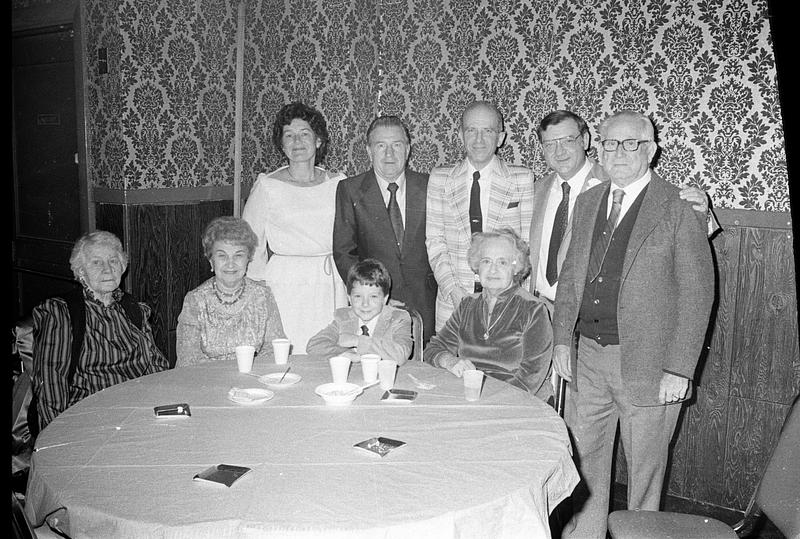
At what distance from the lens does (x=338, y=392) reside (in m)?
2.27

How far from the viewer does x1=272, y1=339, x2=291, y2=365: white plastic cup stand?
272 centimetres

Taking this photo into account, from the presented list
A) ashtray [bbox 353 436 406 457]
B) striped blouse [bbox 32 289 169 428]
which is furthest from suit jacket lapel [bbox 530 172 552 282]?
striped blouse [bbox 32 289 169 428]

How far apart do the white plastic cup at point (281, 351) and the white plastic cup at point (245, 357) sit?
127 mm

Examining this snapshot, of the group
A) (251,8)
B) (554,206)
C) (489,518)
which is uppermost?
(251,8)

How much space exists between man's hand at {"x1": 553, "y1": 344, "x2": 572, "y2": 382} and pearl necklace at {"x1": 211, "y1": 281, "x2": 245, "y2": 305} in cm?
147

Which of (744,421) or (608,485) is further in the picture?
(744,421)

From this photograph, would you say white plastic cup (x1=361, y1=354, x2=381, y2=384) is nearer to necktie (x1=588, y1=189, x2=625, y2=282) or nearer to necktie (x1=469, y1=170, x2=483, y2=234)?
necktie (x1=588, y1=189, x2=625, y2=282)

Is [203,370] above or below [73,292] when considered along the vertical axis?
below

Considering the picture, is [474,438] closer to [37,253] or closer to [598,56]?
[598,56]

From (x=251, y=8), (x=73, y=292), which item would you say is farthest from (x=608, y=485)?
(x=251, y=8)

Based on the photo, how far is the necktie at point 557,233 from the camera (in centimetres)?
330

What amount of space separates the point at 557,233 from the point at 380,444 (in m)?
1.74

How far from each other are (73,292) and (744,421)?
3225mm

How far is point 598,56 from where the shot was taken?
12.3 feet
